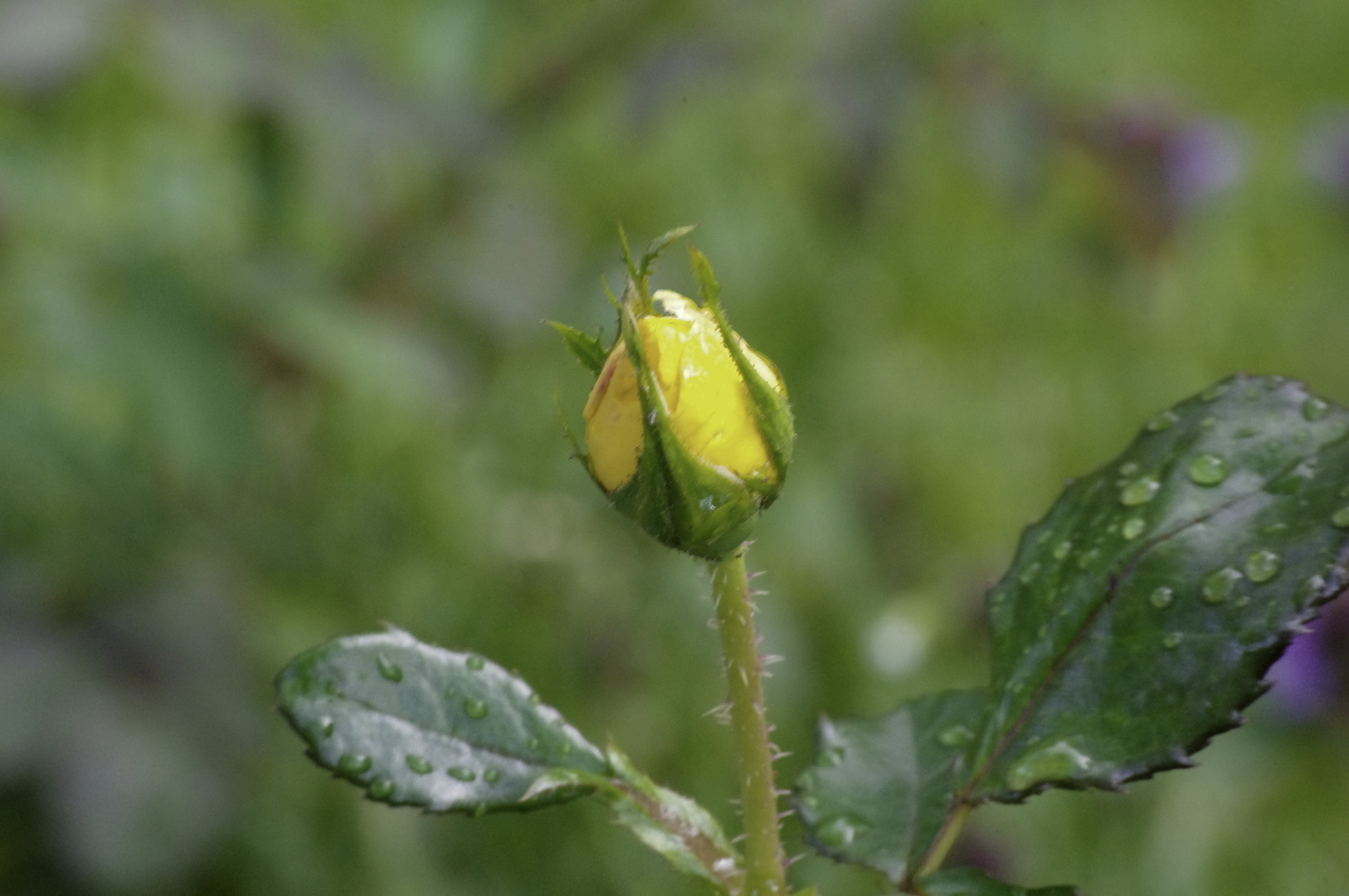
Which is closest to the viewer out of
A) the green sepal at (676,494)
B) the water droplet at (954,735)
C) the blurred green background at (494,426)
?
the green sepal at (676,494)

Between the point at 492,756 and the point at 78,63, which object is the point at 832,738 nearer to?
the point at 492,756

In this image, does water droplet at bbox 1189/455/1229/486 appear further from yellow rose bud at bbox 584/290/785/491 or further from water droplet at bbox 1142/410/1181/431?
yellow rose bud at bbox 584/290/785/491

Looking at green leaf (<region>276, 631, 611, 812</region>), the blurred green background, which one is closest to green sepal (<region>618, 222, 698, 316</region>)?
green leaf (<region>276, 631, 611, 812</region>)

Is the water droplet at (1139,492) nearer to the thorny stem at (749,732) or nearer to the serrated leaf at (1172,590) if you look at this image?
the serrated leaf at (1172,590)

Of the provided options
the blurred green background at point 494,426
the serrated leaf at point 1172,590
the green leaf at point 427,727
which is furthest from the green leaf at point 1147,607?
the blurred green background at point 494,426

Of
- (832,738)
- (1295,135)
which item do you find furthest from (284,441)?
(1295,135)

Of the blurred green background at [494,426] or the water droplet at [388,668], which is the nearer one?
the water droplet at [388,668]
